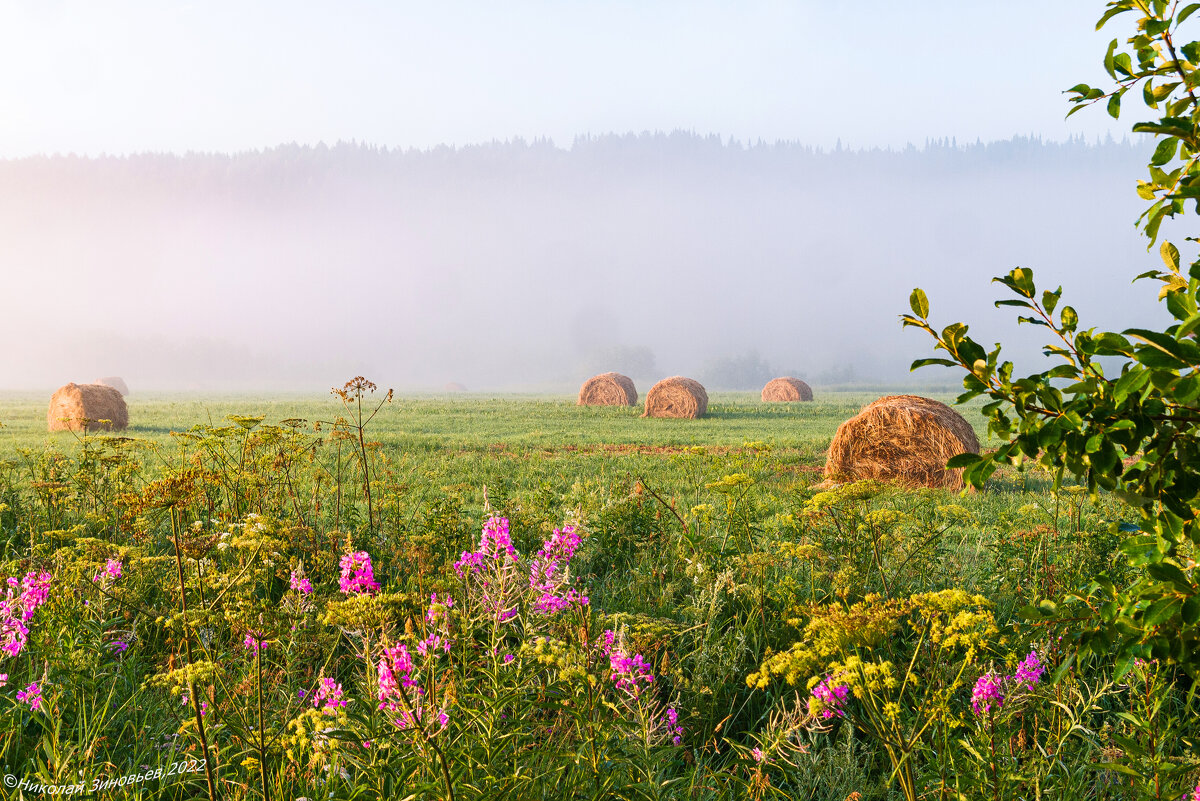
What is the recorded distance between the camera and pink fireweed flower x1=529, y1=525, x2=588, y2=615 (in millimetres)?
3270

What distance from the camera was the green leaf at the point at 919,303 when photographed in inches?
68.9

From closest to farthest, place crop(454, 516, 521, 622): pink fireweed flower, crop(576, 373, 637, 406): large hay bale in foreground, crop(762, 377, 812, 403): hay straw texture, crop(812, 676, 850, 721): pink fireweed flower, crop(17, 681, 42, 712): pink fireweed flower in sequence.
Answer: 1. crop(812, 676, 850, 721): pink fireweed flower
2. crop(17, 681, 42, 712): pink fireweed flower
3. crop(454, 516, 521, 622): pink fireweed flower
4. crop(576, 373, 637, 406): large hay bale in foreground
5. crop(762, 377, 812, 403): hay straw texture

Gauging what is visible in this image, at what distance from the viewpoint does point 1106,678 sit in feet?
13.8

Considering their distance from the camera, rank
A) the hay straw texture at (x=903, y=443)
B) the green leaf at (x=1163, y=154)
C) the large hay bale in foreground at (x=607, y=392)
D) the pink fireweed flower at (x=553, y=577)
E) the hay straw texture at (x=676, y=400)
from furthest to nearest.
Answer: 1. the large hay bale in foreground at (x=607, y=392)
2. the hay straw texture at (x=676, y=400)
3. the hay straw texture at (x=903, y=443)
4. the pink fireweed flower at (x=553, y=577)
5. the green leaf at (x=1163, y=154)

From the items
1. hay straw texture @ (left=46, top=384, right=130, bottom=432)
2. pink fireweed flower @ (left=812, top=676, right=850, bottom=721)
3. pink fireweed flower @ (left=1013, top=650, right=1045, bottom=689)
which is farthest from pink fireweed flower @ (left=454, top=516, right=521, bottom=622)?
hay straw texture @ (left=46, top=384, right=130, bottom=432)

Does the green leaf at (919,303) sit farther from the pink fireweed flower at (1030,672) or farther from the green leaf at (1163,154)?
the pink fireweed flower at (1030,672)

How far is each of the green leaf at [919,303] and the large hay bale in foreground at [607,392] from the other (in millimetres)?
34854

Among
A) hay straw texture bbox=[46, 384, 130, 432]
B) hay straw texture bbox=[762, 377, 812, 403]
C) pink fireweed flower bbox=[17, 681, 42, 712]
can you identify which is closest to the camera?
pink fireweed flower bbox=[17, 681, 42, 712]

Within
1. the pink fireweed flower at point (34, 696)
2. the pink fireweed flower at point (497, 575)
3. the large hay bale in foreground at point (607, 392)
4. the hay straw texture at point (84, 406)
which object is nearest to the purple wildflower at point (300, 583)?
the pink fireweed flower at point (497, 575)

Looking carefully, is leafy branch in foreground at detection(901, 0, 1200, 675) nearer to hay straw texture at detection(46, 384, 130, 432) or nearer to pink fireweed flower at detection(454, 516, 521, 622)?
pink fireweed flower at detection(454, 516, 521, 622)

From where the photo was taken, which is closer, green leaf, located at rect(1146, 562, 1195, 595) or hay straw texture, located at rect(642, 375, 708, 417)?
green leaf, located at rect(1146, 562, 1195, 595)

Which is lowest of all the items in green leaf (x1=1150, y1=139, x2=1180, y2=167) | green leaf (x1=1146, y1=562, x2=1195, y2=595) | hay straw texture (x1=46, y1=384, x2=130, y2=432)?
green leaf (x1=1146, y1=562, x2=1195, y2=595)

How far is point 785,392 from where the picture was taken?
44281 millimetres

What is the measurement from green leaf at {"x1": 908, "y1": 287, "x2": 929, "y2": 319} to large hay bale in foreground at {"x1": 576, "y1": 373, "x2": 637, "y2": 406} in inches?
1372
